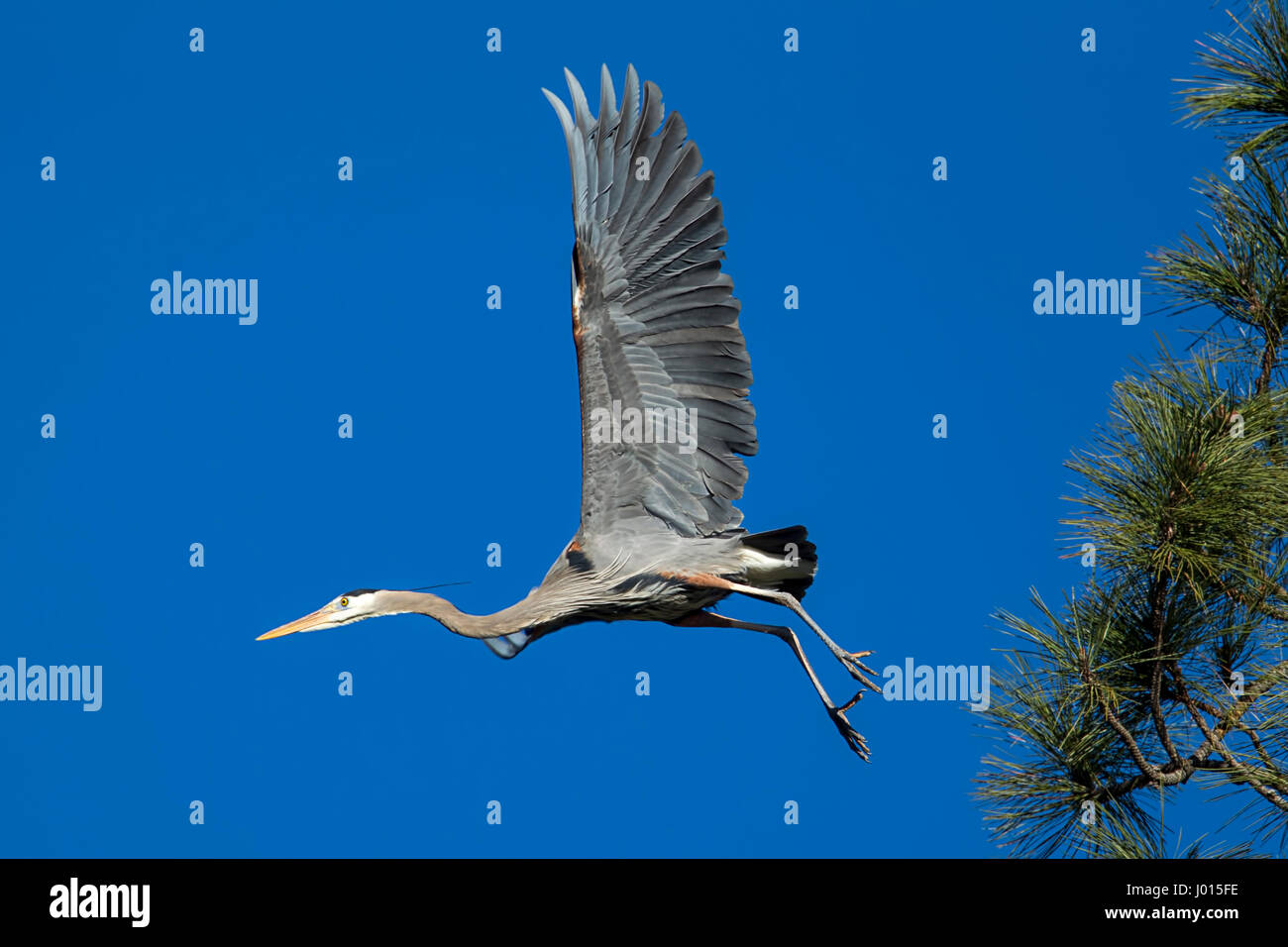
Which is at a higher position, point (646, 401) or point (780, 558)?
point (646, 401)

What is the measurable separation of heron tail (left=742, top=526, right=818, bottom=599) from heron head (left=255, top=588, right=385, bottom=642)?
167cm

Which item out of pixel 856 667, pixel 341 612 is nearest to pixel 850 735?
pixel 856 667

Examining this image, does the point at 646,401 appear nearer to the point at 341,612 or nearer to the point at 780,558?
the point at 780,558

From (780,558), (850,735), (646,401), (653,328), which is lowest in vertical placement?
(850,735)

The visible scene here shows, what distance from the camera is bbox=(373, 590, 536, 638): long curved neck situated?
6.36m

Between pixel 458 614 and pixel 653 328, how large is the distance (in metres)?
1.53

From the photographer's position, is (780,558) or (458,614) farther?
(780,558)

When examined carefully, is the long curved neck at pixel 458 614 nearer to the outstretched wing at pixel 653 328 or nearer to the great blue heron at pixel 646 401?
the great blue heron at pixel 646 401

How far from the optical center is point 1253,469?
15.6 ft

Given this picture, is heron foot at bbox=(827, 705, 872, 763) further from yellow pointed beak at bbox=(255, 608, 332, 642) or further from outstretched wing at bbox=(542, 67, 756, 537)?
yellow pointed beak at bbox=(255, 608, 332, 642)

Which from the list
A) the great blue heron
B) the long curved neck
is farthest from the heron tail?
the long curved neck

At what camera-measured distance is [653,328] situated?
6.57 meters

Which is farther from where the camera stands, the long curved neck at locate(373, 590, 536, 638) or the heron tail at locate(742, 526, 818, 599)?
the heron tail at locate(742, 526, 818, 599)
